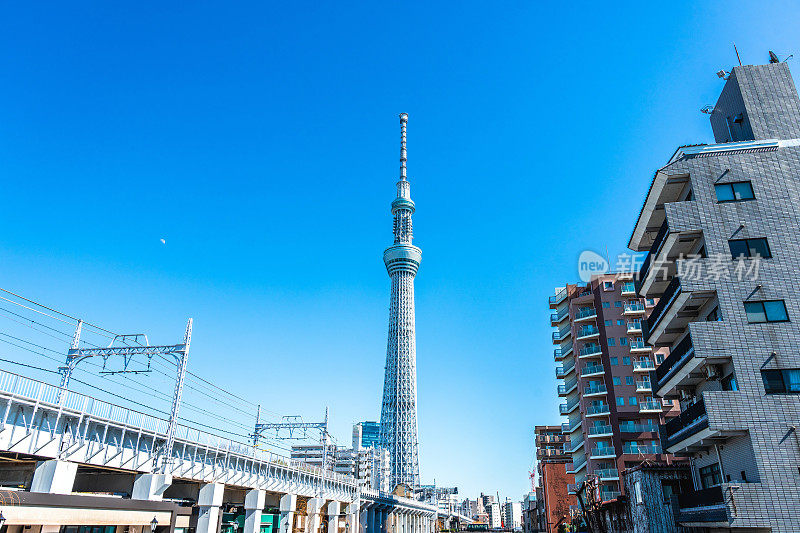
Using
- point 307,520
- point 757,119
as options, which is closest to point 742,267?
point 757,119

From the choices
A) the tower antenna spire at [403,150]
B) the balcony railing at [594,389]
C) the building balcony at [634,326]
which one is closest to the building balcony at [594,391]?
the balcony railing at [594,389]

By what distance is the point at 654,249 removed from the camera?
29.5m

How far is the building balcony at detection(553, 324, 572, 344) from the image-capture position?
6424 cm

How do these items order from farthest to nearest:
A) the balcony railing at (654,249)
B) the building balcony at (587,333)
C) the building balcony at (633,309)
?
the building balcony at (587,333) → the building balcony at (633,309) → the balcony railing at (654,249)

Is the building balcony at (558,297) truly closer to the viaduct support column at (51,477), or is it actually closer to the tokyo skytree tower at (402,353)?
the viaduct support column at (51,477)

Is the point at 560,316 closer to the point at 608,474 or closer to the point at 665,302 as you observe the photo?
the point at 608,474

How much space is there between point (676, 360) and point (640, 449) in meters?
29.5

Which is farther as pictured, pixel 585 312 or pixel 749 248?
pixel 585 312

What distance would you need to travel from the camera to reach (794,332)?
24.2m

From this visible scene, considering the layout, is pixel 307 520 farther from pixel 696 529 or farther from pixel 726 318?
pixel 726 318

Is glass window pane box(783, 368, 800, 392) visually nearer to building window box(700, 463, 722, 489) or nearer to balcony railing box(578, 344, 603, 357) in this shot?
building window box(700, 463, 722, 489)

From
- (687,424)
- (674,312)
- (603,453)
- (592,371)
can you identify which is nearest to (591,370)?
(592,371)

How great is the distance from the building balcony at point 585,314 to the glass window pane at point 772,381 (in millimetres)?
35925

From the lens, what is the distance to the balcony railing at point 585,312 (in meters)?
60.4
